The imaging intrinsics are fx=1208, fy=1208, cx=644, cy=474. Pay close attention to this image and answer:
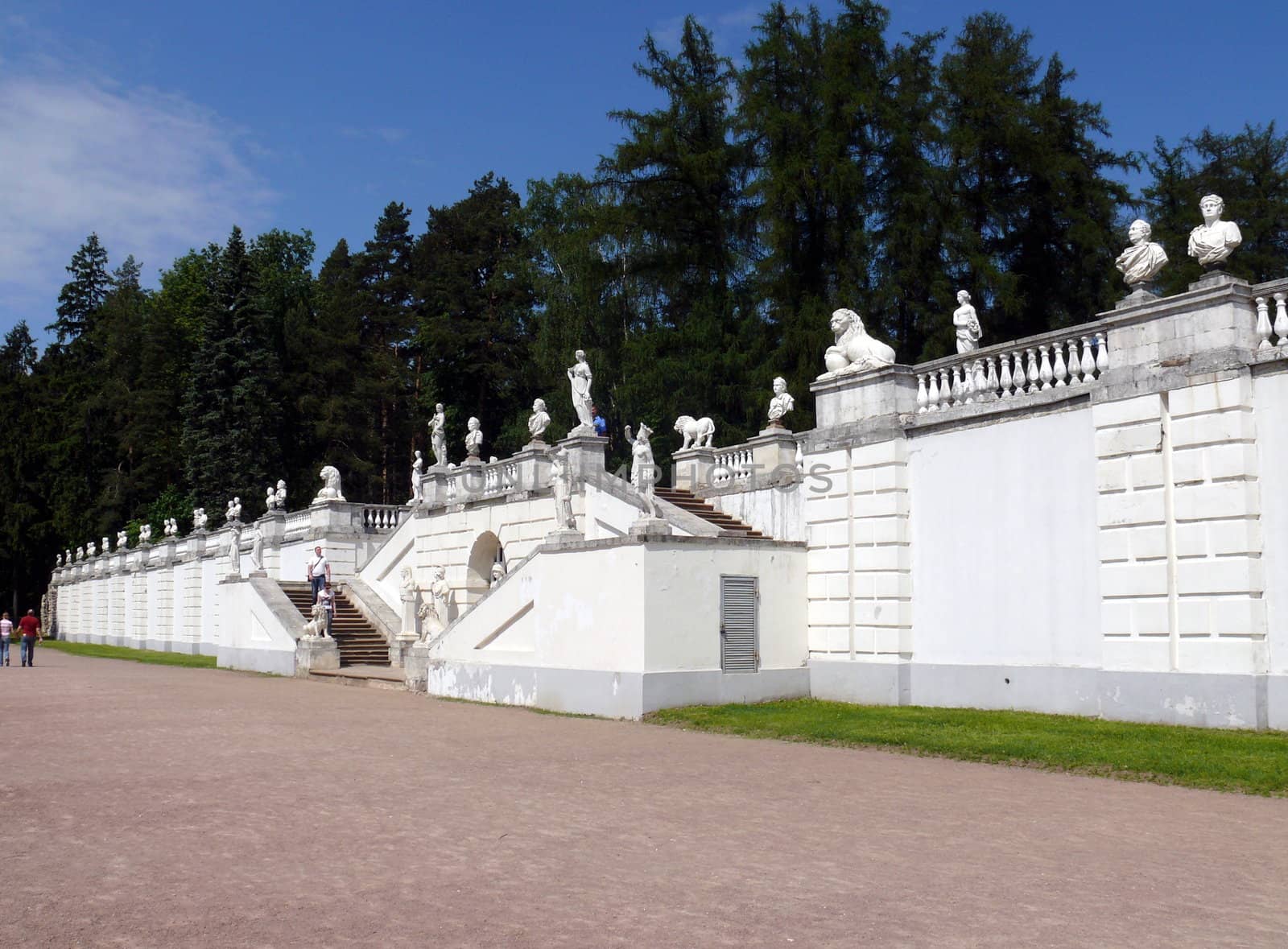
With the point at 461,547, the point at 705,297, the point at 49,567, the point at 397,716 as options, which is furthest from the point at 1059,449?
the point at 49,567

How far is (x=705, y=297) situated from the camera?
40.3 metres

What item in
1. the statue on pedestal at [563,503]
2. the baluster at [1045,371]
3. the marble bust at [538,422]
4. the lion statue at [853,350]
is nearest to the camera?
the baluster at [1045,371]

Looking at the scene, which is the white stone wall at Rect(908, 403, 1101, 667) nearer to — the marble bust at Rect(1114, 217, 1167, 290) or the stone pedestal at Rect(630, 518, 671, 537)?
the marble bust at Rect(1114, 217, 1167, 290)

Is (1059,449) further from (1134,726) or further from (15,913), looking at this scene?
(15,913)

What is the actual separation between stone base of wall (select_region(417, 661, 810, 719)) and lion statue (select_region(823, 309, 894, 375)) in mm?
4830

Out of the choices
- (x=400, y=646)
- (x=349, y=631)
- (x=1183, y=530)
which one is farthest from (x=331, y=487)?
(x=1183, y=530)

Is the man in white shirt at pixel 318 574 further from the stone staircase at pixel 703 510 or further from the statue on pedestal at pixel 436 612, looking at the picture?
the stone staircase at pixel 703 510

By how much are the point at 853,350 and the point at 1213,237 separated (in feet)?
19.2

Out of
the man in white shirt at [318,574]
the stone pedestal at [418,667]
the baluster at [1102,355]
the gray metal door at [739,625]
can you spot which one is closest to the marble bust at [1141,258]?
the baluster at [1102,355]

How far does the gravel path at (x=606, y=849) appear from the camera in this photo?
613 centimetres

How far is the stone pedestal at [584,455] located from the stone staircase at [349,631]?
7.48m

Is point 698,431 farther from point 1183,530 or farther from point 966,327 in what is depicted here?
point 1183,530

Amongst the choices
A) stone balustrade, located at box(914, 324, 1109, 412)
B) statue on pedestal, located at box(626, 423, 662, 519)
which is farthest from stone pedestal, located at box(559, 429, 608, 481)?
stone balustrade, located at box(914, 324, 1109, 412)

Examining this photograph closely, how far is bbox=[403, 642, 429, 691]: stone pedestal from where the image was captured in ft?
73.4
